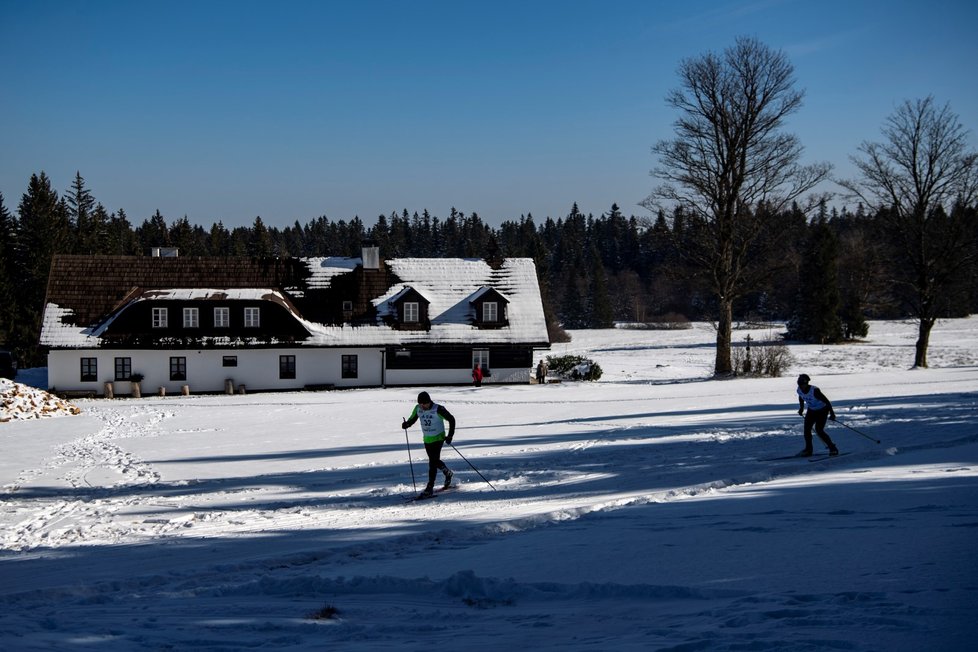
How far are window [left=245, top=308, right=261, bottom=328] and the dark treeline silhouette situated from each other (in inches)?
344

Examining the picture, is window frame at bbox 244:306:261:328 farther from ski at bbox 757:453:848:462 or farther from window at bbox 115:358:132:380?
ski at bbox 757:453:848:462

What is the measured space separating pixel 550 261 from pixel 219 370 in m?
111

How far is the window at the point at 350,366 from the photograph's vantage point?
3762 centimetres

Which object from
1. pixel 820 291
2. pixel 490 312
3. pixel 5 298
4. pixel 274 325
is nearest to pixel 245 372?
pixel 274 325

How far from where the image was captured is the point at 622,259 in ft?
470

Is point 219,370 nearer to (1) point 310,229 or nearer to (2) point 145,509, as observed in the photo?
(2) point 145,509

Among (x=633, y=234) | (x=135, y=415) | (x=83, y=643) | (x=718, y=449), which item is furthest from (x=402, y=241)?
(x=83, y=643)

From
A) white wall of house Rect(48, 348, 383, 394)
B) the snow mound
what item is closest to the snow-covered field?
the snow mound

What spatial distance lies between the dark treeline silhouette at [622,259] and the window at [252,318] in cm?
875

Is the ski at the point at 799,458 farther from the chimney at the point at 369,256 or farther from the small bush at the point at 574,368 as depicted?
the chimney at the point at 369,256

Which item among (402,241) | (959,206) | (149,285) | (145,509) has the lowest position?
(145,509)

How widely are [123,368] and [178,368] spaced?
8.07ft

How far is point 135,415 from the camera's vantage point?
2739 centimetres

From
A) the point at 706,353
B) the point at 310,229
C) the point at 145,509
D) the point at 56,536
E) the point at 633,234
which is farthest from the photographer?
the point at 310,229
